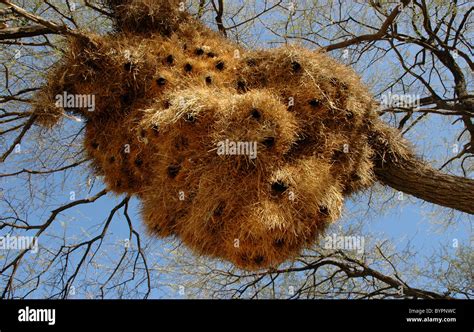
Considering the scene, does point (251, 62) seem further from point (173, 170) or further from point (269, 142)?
point (173, 170)

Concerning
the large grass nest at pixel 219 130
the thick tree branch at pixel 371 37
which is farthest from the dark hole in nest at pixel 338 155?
the thick tree branch at pixel 371 37

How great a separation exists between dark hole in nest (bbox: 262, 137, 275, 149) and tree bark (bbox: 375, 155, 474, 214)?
4.81ft

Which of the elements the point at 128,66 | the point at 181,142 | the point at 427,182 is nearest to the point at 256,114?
the point at 181,142

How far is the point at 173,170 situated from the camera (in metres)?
4.35

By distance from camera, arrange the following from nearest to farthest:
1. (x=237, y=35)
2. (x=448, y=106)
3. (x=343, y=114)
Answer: (x=343, y=114), (x=448, y=106), (x=237, y=35)

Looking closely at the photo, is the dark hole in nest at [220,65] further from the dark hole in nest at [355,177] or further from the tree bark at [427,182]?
the tree bark at [427,182]

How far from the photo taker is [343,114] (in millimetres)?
4676

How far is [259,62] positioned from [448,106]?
216cm

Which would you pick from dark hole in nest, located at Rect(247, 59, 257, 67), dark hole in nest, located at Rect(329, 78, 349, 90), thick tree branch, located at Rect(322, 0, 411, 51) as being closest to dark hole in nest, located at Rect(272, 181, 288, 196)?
dark hole in nest, located at Rect(329, 78, 349, 90)

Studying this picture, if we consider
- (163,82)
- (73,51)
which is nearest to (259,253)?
(163,82)

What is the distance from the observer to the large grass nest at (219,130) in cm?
404

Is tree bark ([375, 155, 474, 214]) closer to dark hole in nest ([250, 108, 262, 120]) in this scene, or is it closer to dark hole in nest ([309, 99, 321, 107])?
dark hole in nest ([309, 99, 321, 107])

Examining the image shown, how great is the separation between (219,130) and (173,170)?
Answer: 0.52 meters
